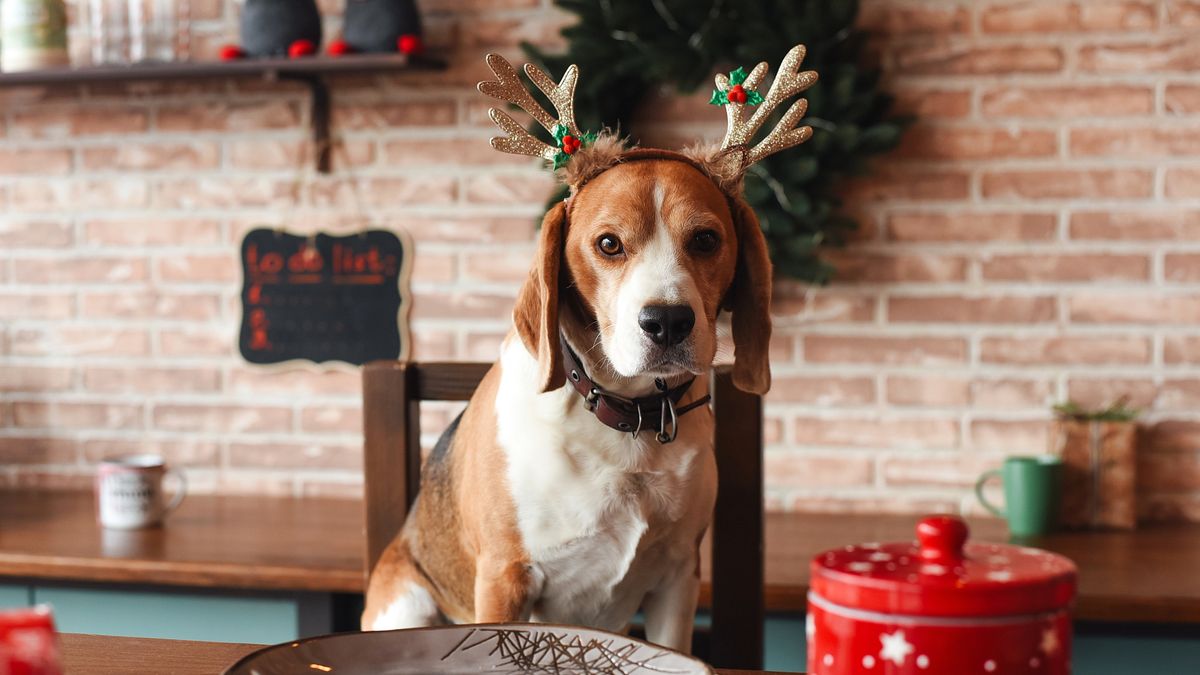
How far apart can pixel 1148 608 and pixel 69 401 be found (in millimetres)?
2028

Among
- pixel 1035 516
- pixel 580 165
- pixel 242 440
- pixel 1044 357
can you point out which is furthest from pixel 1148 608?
pixel 242 440

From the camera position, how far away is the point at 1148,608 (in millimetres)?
1527

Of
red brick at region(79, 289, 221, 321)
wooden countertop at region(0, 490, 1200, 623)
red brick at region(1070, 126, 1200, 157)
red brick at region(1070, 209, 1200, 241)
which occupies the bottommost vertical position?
wooden countertop at region(0, 490, 1200, 623)

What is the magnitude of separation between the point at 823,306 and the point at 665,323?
1060mm

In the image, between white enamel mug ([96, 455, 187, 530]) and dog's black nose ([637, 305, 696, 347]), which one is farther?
white enamel mug ([96, 455, 187, 530])

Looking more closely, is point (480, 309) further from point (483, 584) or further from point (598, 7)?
point (483, 584)

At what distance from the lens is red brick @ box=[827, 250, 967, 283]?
204 cm

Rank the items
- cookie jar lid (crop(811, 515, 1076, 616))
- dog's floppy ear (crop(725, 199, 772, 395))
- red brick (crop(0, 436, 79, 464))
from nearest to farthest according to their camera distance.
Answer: cookie jar lid (crop(811, 515, 1076, 616)) → dog's floppy ear (crop(725, 199, 772, 395)) → red brick (crop(0, 436, 79, 464))

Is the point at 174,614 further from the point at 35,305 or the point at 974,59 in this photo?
the point at 974,59

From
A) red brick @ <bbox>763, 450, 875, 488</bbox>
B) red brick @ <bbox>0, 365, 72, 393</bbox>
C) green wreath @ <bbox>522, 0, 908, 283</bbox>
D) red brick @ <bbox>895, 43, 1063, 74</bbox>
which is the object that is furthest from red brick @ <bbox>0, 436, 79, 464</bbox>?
red brick @ <bbox>895, 43, 1063, 74</bbox>

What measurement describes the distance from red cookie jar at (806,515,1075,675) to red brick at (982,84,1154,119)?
1.63 meters

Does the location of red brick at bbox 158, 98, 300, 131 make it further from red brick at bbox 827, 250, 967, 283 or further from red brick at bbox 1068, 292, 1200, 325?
red brick at bbox 1068, 292, 1200, 325

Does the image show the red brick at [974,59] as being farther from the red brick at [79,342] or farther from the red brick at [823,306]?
the red brick at [79,342]

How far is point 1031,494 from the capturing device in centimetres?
188
